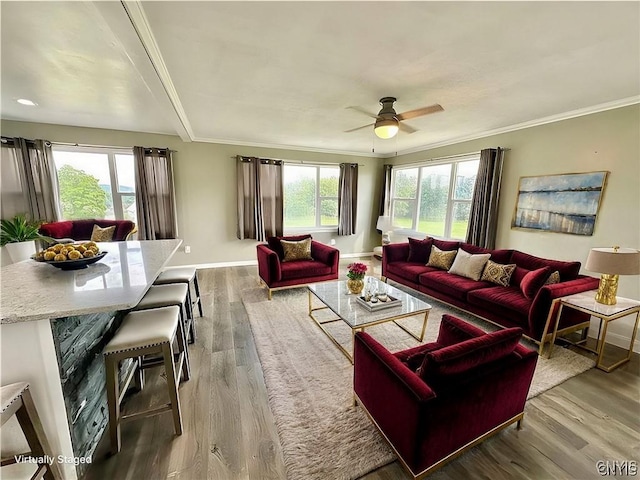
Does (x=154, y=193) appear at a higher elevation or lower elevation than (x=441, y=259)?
higher

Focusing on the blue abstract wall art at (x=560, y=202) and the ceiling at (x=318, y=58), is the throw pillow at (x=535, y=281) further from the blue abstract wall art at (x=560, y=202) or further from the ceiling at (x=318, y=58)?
the ceiling at (x=318, y=58)

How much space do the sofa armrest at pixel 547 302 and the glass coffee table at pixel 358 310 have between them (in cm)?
95

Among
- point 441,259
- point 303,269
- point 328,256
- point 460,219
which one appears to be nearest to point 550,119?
point 460,219

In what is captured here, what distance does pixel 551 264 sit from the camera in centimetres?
286

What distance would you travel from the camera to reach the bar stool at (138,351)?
1.42 m

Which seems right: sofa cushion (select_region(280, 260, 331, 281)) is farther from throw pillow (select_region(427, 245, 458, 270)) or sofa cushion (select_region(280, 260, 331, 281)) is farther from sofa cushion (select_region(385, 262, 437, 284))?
throw pillow (select_region(427, 245, 458, 270))

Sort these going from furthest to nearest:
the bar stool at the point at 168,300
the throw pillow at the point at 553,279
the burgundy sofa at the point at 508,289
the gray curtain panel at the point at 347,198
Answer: the gray curtain panel at the point at 347,198 < the throw pillow at the point at 553,279 < the burgundy sofa at the point at 508,289 < the bar stool at the point at 168,300

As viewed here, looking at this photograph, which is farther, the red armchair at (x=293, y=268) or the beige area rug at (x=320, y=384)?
the red armchair at (x=293, y=268)

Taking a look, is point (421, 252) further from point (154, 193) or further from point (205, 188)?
point (154, 193)

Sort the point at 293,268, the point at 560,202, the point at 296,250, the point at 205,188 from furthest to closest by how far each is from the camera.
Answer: the point at 205,188, the point at 296,250, the point at 293,268, the point at 560,202

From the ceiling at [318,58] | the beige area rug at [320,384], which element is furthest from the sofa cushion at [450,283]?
the ceiling at [318,58]

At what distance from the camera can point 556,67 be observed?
6.86 feet

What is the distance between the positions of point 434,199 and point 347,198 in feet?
6.22

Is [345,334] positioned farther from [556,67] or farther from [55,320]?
[556,67]
